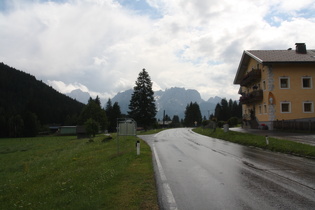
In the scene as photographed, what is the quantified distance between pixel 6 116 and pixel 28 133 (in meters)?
9.96

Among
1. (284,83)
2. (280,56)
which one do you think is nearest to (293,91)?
(284,83)

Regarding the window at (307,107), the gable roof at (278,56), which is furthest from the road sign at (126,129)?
the window at (307,107)

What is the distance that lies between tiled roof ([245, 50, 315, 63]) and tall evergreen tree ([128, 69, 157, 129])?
28196 millimetres

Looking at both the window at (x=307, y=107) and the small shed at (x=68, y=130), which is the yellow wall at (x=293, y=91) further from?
the small shed at (x=68, y=130)

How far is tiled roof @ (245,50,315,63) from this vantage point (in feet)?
109

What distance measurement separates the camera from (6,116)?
9212 cm

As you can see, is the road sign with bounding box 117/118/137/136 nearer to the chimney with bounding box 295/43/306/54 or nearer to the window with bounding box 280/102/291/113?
the window with bounding box 280/102/291/113

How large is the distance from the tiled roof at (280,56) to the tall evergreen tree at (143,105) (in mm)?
28196

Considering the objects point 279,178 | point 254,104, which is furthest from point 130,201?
point 254,104

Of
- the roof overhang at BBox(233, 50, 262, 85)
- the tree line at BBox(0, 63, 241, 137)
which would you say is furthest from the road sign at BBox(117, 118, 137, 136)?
the tree line at BBox(0, 63, 241, 137)

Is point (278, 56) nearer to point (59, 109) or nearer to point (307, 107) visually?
point (307, 107)

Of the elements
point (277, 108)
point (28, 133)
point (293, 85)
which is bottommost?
point (28, 133)

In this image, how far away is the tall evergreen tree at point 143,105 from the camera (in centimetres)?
6116

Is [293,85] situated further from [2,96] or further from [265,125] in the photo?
[2,96]
